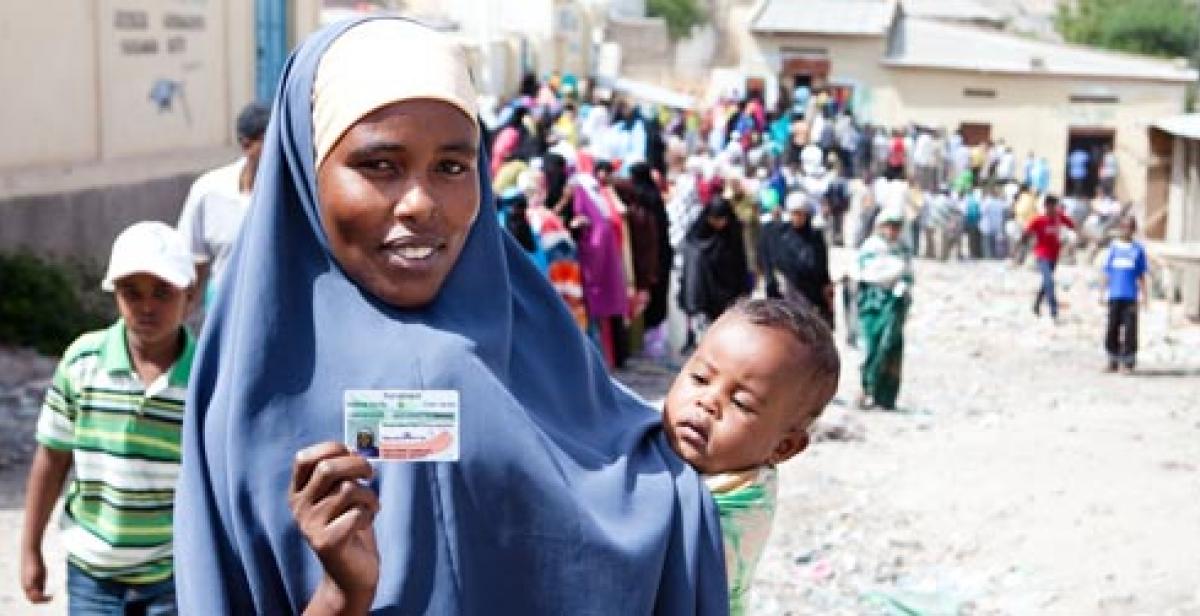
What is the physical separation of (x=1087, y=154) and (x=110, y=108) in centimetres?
2918

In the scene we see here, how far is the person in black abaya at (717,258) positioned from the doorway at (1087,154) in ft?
85.5

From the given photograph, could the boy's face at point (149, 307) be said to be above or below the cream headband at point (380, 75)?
below

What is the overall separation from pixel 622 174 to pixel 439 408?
43.7 ft

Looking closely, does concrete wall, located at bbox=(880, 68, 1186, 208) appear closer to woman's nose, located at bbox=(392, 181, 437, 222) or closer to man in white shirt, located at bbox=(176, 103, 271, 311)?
man in white shirt, located at bbox=(176, 103, 271, 311)

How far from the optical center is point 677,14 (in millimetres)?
50875

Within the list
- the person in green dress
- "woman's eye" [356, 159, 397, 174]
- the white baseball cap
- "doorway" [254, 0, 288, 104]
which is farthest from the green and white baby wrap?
"doorway" [254, 0, 288, 104]

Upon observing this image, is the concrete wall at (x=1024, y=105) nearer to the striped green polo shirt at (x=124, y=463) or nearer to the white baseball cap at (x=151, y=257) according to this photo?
the white baseball cap at (x=151, y=257)

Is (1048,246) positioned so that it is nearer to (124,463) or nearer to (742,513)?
(124,463)

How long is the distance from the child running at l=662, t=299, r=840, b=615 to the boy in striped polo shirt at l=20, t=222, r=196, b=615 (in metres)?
1.78

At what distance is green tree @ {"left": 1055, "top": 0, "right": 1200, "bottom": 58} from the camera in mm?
50125

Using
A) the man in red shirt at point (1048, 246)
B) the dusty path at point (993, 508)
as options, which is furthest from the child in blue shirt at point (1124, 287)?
the man in red shirt at point (1048, 246)

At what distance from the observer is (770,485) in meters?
2.07

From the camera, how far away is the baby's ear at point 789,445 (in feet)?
6.77

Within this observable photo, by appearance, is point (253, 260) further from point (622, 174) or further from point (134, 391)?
point (622, 174)
